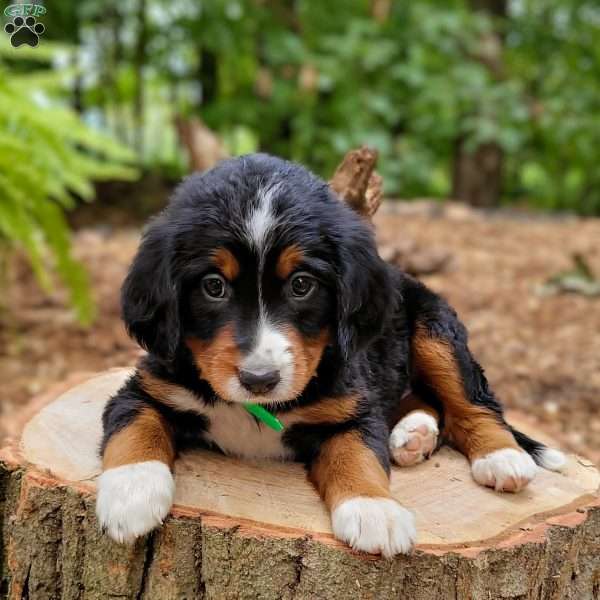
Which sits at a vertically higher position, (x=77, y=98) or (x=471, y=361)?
(x=471, y=361)

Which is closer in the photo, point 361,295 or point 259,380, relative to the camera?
point 259,380

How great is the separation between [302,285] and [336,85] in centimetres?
848

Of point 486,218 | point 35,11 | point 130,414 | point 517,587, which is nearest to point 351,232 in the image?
point 130,414

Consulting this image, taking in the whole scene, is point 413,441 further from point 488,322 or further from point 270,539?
point 488,322

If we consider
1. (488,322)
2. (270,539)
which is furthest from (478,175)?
(270,539)

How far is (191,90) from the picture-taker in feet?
45.7

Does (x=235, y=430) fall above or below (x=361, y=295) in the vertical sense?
below

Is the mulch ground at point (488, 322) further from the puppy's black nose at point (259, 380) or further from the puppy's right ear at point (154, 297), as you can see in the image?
the puppy's black nose at point (259, 380)

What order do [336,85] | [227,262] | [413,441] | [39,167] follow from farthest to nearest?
[336,85], [39,167], [413,441], [227,262]

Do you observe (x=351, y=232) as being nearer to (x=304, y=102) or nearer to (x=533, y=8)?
(x=304, y=102)

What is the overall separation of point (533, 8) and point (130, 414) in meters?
12.5

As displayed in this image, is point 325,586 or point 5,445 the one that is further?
point 5,445

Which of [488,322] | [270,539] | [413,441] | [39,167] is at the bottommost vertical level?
[488,322]

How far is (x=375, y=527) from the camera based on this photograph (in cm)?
243
